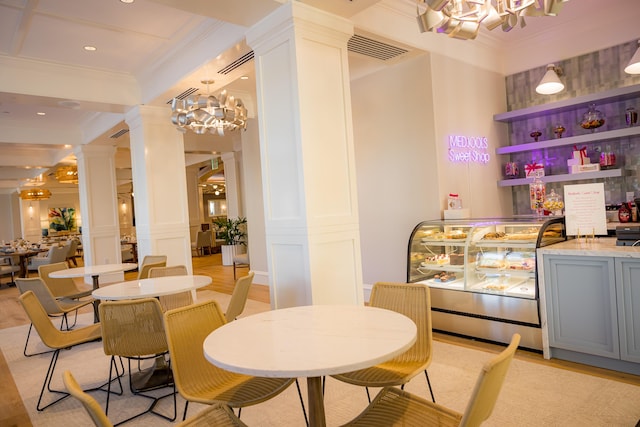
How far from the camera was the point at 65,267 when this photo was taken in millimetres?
5551

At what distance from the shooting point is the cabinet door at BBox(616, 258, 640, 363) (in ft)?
9.68

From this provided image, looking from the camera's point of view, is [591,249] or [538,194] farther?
[538,194]

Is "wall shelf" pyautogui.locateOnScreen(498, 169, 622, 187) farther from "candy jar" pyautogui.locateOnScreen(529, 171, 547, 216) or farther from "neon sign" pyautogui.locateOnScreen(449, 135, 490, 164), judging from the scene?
"neon sign" pyautogui.locateOnScreen(449, 135, 490, 164)

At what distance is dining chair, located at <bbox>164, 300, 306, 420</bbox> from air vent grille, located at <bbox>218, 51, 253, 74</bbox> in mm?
3160

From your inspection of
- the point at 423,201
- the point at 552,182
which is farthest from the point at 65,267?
the point at 552,182

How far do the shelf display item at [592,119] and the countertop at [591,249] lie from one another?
227 centimetres

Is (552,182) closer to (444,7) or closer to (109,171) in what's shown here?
(444,7)

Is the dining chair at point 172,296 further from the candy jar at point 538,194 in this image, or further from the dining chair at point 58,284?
the candy jar at point 538,194

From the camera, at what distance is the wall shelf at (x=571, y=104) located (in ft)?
16.0

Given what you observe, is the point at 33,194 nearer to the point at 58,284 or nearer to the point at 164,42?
the point at 58,284

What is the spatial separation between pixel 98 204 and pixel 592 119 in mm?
9660

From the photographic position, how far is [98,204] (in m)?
9.53

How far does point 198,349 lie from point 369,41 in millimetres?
Answer: 3607

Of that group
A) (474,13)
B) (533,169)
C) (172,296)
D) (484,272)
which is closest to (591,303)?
(484,272)
